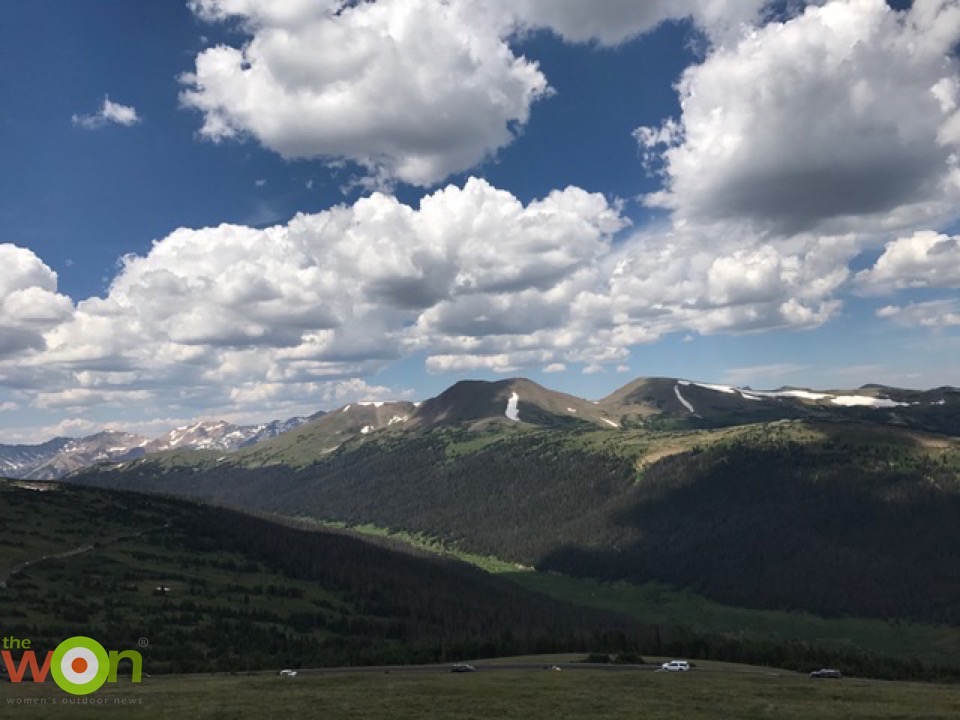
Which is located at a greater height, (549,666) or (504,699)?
(504,699)

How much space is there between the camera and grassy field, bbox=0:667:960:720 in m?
53.8

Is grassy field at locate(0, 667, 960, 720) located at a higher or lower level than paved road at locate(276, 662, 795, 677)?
higher

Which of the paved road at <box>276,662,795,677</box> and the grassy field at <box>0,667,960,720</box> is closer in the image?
the grassy field at <box>0,667,960,720</box>

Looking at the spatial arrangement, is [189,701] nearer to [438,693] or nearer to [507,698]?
[438,693]

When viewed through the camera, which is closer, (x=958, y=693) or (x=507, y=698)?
(x=507, y=698)

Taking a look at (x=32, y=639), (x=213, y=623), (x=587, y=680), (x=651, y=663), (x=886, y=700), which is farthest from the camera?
(x=213, y=623)

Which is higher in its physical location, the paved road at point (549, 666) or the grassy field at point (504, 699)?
the grassy field at point (504, 699)

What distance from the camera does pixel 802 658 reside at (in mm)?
112125

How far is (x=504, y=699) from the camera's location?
62031 mm

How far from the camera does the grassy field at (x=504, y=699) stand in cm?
5384

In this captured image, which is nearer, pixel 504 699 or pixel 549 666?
pixel 504 699

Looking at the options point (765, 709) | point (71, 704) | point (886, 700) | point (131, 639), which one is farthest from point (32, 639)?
point (886, 700)

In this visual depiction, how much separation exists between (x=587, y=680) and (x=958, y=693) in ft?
125

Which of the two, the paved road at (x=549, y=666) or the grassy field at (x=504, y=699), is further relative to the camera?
the paved road at (x=549, y=666)
